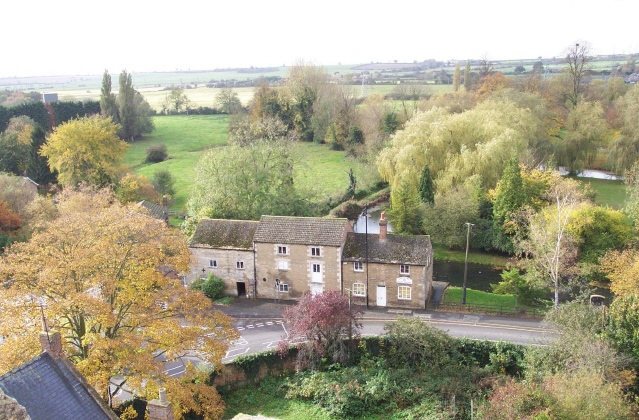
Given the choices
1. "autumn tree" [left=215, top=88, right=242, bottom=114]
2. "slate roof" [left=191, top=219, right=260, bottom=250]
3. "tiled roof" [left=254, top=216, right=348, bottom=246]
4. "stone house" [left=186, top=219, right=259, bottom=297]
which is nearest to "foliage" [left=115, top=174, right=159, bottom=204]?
"slate roof" [left=191, top=219, right=260, bottom=250]

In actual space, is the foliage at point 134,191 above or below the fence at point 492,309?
above

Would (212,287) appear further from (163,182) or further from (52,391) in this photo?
(163,182)

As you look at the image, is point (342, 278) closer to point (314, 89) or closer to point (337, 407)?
point (337, 407)

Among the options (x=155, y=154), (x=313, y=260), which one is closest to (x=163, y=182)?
(x=155, y=154)

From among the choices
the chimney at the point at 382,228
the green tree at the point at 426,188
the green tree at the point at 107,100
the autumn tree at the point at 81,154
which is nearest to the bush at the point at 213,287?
the chimney at the point at 382,228

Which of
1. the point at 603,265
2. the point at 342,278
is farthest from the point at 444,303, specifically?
the point at 603,265

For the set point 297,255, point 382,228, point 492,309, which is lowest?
point 492,309

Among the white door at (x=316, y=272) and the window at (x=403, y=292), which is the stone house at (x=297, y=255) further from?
the window at (x=403, y=292)
